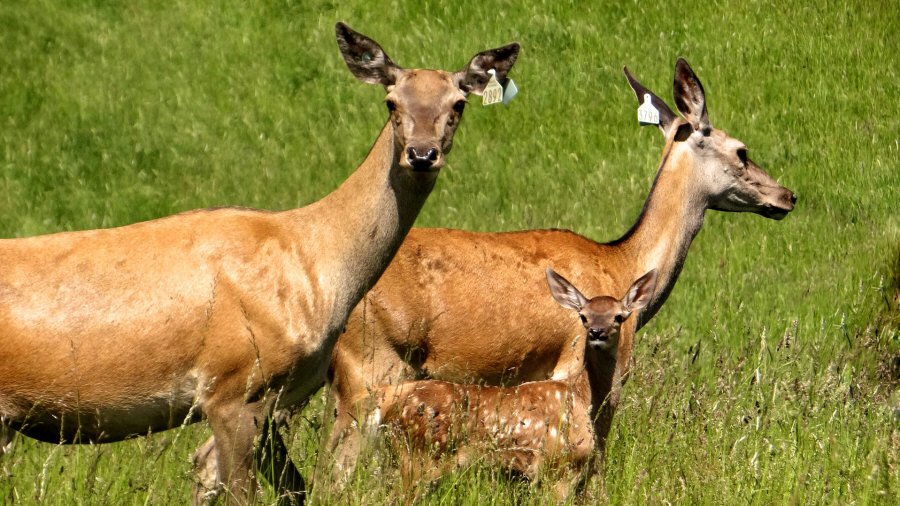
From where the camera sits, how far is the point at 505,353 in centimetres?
866

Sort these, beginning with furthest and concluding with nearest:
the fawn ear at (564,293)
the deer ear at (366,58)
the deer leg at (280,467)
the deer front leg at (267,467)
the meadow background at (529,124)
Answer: the meadow background at (529,124)
the fawn ear at (564,293)
the deer ear at (366,58)
the deer front leg at (267,467)
the deer leg at (280,467)

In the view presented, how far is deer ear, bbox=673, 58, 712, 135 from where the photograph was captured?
960cm

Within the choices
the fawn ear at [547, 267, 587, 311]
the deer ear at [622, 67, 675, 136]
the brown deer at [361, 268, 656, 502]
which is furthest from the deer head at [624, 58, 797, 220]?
the brown deer at [361, 268, 656, 502]

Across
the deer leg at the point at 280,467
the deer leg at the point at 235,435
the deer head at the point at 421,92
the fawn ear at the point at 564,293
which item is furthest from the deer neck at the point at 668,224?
the deer leg at the point at 235,435

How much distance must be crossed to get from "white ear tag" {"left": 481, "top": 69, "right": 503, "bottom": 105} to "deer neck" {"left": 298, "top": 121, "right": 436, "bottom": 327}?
61 cm

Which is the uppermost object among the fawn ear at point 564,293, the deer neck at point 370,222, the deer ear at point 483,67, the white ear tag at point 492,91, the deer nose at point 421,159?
the deer ear at point 483,67

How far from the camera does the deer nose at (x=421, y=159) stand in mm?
6687

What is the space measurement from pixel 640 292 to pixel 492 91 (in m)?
1.48

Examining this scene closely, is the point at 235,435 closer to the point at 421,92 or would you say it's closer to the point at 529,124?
the point at 421,92

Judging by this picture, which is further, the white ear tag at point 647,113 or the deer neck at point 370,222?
the white ear tag at point 647,113

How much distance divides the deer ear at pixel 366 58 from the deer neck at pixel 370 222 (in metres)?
0.28

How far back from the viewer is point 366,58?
24.2ft

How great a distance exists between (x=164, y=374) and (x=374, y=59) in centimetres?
185

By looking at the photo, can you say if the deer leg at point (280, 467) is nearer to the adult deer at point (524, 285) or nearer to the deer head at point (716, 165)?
the adult deer at point (524, 285)
